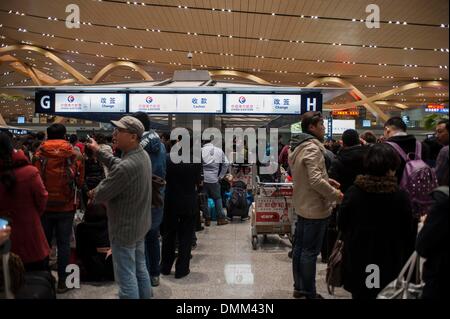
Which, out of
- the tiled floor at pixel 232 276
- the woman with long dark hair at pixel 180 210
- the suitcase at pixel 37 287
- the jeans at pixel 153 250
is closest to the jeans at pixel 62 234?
the tiled floor at pixel 232 276

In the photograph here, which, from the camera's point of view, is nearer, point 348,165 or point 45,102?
point 348,165

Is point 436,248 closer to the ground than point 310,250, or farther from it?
farther from it

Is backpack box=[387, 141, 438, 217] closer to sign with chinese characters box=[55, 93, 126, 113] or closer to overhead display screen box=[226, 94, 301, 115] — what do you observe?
overhead display screen box=[226, 94, 301, 115]

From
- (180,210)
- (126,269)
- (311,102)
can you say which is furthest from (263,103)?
(126,269)

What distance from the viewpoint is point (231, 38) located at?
679 inches

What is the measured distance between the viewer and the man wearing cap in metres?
2.84

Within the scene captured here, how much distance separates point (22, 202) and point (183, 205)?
6.28ft

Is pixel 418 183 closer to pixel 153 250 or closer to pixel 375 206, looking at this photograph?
pixel 375 206

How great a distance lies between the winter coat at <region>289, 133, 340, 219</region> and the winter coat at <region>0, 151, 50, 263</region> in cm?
214

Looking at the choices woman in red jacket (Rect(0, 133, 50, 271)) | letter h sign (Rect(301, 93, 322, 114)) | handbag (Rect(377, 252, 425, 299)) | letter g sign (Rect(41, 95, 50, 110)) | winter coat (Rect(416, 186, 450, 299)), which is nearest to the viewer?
winter coat (Rect(416, 186, 450, 299))

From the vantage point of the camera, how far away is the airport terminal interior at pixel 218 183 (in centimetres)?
265

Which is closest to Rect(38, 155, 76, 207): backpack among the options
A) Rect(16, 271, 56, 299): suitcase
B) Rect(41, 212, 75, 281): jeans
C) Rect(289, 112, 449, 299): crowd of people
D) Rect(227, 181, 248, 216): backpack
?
Rect(41, 212, 75, 281): jeans

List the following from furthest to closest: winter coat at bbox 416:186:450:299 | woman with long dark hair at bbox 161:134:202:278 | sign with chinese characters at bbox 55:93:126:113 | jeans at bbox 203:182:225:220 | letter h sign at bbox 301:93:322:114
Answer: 1. jeans at bbox 203:182:225:220
2. sign with chinese characters at bbox 55:93:126:113
3. letter h sign at bbox 301:93:322:114
4. woman with long dark hair at bbox 161:134:202:278
5. winter coat at bbox 416:186:450:299
